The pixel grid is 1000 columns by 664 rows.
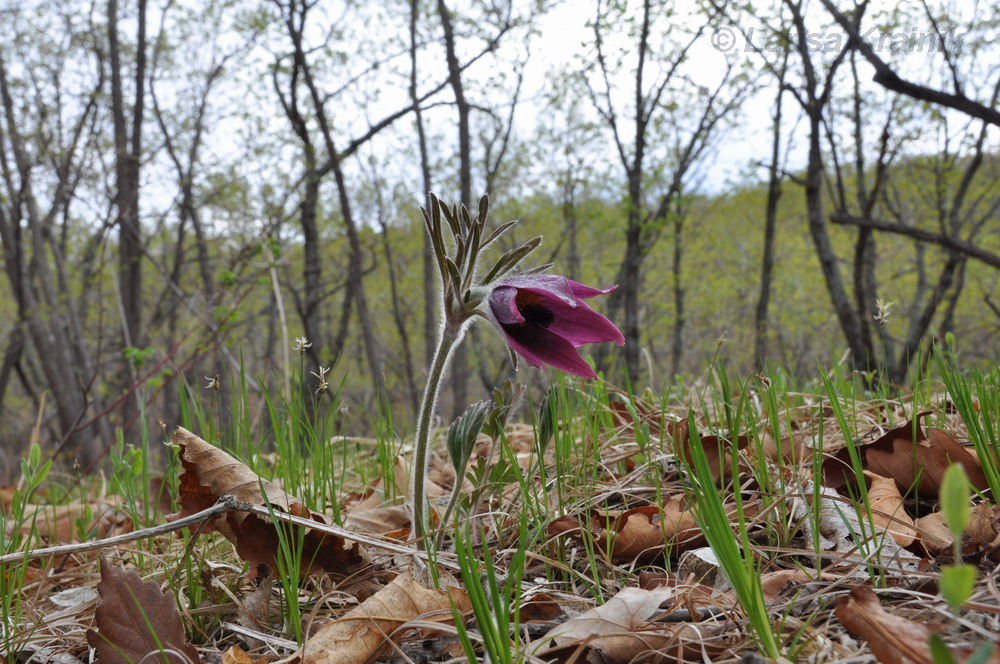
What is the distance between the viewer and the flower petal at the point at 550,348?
1.46 metres

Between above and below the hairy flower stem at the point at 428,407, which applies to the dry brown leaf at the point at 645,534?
below

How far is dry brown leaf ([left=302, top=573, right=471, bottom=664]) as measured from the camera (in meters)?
1.14

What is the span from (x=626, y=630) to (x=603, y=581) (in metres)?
0.33

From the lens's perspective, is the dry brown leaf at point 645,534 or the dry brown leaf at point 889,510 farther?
the dry brown leaf at point 645,534

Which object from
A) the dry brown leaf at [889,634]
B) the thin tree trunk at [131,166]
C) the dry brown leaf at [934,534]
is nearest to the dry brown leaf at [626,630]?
the dry brown leaf at [889,634]

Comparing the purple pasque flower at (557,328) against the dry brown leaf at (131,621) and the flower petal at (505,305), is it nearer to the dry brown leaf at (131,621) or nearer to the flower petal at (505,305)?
the flower petal at (505,305)

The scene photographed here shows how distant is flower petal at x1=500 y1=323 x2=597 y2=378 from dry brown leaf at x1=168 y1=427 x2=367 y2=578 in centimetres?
61

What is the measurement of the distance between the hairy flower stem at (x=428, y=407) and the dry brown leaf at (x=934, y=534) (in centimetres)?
100

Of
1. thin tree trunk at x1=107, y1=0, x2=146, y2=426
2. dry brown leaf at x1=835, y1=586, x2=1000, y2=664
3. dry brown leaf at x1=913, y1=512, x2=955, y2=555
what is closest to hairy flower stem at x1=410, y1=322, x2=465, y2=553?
dry brown leaf at x1=835, y1=586, x2=1000, y2=664

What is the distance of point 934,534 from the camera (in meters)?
1.32

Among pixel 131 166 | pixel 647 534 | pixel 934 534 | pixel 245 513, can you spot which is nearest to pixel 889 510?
pixel 934 534

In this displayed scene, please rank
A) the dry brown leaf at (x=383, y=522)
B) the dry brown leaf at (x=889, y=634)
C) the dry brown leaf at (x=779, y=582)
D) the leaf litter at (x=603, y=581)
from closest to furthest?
the dry brown leaf at (x=889, y=634)
the leaf litter at (x=603, y=581)
the dry brown leaf at (x=779, y=582)
the dry brown leaf at (x=383, y=522)

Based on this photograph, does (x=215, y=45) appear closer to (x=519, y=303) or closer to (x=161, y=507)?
(x=161, y=507)

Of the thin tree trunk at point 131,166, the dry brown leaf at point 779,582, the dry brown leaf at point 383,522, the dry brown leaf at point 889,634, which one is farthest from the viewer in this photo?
the thin tree trunk at point 131,166
